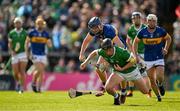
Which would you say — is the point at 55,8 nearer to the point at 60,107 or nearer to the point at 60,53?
the point at 60,53

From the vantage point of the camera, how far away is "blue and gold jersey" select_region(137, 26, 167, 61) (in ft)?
73.8

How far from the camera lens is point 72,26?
33844mm

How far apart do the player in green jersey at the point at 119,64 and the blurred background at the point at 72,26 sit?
37.8ft

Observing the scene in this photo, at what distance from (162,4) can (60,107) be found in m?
16.4

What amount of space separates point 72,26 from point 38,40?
5567 millimetres

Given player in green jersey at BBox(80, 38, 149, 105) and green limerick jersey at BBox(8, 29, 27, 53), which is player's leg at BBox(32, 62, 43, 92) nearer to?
green limerick jersey at BBox(8, 29, 27, 53)

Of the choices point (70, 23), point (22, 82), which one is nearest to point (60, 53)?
point (70, 23)

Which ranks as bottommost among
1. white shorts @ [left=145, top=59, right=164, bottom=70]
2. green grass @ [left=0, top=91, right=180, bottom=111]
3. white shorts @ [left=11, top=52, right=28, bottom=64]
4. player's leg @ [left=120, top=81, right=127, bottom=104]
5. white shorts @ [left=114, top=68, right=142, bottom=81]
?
green grass @ [left=0, top=91, right=180, bottom=111]

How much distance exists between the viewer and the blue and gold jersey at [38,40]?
2834 centimetres

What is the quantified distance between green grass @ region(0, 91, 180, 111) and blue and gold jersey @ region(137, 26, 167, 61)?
4.43ft

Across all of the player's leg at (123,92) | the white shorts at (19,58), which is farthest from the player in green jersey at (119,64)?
the white shorts at (19,58)

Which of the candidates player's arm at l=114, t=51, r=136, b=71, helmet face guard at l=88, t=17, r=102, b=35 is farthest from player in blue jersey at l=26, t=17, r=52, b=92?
player's arm at l=114, t=51, r=136, b=71

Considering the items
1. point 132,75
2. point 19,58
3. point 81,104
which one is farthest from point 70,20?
point 132,75

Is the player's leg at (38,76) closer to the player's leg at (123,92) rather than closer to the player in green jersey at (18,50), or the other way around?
the player in green jersey at (18,50)
